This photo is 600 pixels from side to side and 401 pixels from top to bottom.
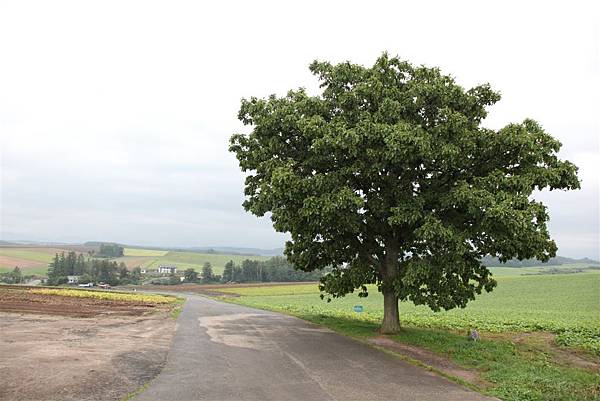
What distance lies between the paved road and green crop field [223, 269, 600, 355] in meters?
10.9

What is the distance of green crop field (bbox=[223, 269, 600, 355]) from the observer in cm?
2505

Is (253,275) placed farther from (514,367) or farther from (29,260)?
(514,367)

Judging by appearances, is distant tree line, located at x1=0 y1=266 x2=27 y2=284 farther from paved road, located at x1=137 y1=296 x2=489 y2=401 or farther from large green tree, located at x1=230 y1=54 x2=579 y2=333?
large green tree, located at x1=230 y1=54 x2=579 y2=333

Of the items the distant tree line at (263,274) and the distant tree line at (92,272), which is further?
the distant tree line at (263,274)

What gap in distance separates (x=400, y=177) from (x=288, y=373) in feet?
30.2

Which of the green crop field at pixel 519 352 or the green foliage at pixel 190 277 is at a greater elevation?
the green crop field at pixel 519 352

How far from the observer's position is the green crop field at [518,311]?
25047 millimetres

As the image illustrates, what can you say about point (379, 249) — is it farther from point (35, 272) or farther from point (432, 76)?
point (35, 272)

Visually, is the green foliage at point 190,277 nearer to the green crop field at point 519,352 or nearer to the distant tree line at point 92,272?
the distant tree line at point 92,272

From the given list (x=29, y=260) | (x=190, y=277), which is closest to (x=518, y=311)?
(x=190, y=277)

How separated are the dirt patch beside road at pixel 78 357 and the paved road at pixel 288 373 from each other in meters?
0.80

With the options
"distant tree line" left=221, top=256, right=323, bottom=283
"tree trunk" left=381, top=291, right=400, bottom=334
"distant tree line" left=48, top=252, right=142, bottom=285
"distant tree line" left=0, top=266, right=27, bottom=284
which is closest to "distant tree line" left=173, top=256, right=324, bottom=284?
"distant tree line" left=221, top=256, right=323, bottom=283

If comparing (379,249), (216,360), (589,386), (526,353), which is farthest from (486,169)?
(216,360)

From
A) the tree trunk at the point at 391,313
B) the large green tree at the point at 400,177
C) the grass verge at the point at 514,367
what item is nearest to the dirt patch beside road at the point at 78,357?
the large green tree at the point at 400,177
